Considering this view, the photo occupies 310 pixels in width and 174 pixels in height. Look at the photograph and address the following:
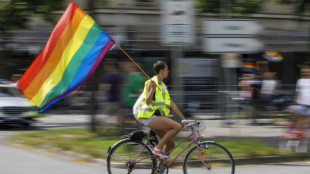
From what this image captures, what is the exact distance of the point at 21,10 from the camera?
14.6 metres

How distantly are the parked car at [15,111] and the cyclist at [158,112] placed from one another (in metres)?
8.79

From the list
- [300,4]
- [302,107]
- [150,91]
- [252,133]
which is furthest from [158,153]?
[300,4]

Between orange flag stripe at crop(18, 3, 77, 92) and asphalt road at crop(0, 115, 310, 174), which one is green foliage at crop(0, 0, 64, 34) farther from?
orange flag stripe at crop(18, 3, 77, 92)

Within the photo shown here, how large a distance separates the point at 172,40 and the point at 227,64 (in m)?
2.13

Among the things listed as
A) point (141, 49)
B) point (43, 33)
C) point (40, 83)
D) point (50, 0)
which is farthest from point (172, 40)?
point (43, 33)

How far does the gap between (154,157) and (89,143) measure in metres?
4.09

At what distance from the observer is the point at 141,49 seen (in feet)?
71.0

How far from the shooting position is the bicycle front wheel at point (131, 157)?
683cm

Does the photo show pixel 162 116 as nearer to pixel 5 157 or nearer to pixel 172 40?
pixel 172 40

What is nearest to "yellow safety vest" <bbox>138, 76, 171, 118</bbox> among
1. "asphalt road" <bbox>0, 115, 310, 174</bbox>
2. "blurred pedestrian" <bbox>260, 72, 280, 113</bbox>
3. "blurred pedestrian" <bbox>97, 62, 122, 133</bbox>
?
"asphalt road" <bbox>0, 115, 310, 174</bbox>

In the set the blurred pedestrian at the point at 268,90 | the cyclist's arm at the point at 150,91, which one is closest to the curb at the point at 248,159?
the cyclist's arm at the point at 150,91

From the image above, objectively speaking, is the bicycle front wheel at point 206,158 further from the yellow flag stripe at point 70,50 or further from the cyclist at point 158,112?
the yellow flag stripe at point 70,50

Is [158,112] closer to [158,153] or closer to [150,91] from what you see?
[150,91]

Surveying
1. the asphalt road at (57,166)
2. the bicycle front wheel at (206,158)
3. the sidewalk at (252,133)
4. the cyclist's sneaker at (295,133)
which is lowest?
the sidewalk at (252,133)
